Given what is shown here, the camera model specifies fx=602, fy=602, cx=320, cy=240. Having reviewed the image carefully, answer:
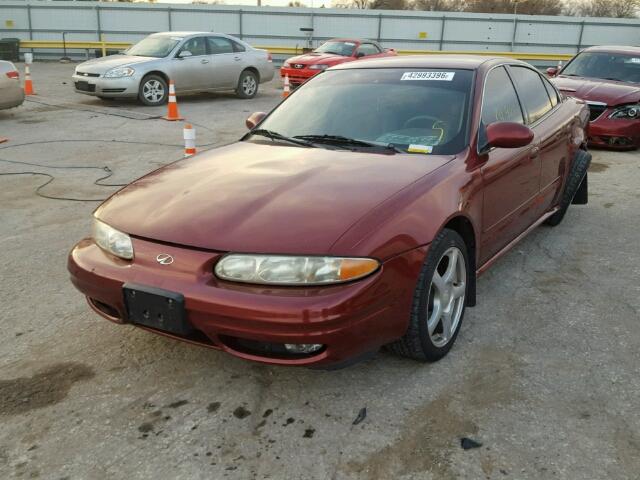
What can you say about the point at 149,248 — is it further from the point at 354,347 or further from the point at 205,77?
the point at 205,77

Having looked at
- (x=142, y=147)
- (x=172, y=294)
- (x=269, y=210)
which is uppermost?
(x=269, y=210)

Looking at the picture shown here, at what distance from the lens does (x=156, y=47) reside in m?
13.0

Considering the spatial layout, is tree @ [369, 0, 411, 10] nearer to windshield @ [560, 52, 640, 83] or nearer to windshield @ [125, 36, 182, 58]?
windshield @ [125, 36, 182, 58]

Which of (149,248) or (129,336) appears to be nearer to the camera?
(149,248)

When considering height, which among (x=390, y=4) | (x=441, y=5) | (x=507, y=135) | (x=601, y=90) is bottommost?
(x=601, y=90)

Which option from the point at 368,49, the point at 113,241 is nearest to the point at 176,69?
the point at 368,49

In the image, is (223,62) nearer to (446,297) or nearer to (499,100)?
(499,100)

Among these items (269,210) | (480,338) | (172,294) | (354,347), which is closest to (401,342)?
(354,347)

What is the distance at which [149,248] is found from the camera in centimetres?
267

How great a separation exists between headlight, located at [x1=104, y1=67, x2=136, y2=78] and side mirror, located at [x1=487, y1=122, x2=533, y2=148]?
10136 mm

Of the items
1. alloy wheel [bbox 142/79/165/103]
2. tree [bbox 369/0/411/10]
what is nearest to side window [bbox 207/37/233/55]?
alloy wheel [bbox 142/79/165/103]

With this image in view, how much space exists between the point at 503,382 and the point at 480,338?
0.47 metres

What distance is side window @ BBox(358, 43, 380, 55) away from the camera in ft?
53.9

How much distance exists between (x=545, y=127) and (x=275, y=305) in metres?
2.94
